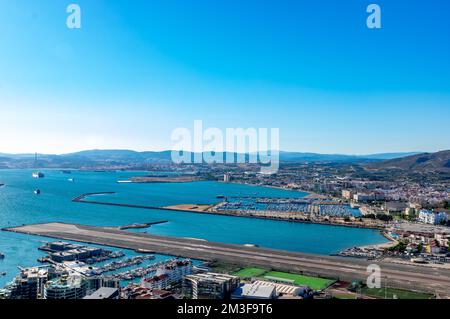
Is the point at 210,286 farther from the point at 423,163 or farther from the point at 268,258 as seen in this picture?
the point at 423,163

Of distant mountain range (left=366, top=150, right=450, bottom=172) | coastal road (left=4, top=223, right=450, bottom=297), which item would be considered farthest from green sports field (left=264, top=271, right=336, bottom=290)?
distant mountain range (left=366, top=150, right=450, bottom=172)

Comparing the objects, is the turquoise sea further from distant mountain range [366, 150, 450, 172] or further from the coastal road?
distant mountain range [366, 150, 450, 172]

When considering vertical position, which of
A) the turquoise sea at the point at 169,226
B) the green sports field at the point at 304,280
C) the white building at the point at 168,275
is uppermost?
the white building at the point at 168,275

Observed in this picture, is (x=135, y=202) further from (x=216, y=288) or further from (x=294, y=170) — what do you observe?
(x=294, y=170)

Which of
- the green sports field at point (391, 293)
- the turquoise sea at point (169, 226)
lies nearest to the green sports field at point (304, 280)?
the green sports field at point (391, 293)

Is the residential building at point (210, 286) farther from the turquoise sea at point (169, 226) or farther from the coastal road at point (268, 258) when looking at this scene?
the turquoise sea at point (169, 226)
